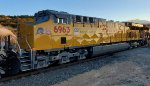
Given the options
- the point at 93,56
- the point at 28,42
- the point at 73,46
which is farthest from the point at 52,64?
the point at 93,56

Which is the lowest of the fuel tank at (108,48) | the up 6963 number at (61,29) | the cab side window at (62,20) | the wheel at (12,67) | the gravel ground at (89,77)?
the gravel ground at (89,77)

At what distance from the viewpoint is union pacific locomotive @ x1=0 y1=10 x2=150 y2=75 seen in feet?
42.8

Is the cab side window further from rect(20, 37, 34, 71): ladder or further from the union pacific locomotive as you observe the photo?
rect(20, 37, 34, 71): ladder

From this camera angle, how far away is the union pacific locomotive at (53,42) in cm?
1305

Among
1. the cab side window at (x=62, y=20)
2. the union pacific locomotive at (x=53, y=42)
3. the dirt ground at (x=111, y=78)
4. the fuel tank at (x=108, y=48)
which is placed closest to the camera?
the dirt ground at (x=111, y=78)

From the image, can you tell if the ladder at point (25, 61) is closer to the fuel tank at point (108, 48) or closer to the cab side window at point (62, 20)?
the cab side window at point (62, 20)

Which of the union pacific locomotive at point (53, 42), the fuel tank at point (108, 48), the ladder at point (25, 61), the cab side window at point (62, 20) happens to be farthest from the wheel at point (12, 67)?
the fuel tank at point (108, 48)

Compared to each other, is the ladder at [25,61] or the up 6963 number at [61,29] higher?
the up 6963 number at [61,29]

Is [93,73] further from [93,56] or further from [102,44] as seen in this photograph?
[102,44]

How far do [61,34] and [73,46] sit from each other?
1.75m

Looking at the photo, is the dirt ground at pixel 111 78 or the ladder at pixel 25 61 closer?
the dirt ground at pixel 111 78

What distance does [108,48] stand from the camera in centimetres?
2241

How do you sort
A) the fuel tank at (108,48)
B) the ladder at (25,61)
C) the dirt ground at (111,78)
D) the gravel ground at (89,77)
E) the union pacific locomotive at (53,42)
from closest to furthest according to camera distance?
the dirt ground at (111,78) → the gravel ground at (89,77) → the ladder at (25,61) → the union pacific locomotive at (53,42) → the fuel tank at (108,48)

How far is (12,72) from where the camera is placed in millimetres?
12906
